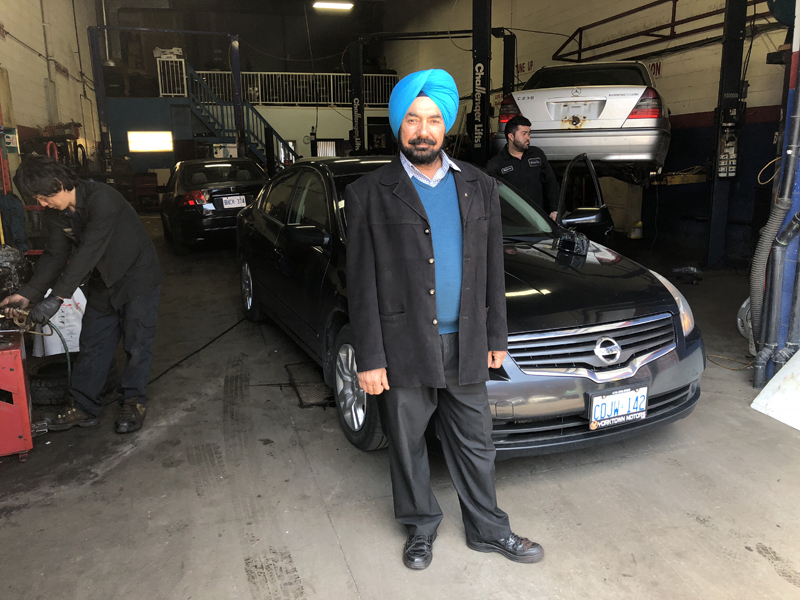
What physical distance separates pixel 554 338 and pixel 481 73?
690 centimetres

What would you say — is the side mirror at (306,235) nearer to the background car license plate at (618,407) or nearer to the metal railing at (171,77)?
the background car license plate at (618,407)

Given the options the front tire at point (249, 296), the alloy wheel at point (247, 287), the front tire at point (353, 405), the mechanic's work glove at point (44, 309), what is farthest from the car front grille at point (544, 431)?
the alloy wheel at point (247, 287)

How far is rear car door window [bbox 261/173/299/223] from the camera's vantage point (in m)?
4.55

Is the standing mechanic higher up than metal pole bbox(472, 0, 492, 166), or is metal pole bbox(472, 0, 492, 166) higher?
metal pole bbox(472, 0, 492, 166)

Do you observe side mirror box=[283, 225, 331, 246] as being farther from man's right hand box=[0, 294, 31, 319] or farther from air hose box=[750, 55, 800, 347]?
air hose box=[750, 55, 800, 347]

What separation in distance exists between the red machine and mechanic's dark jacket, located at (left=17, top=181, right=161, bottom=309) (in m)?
0.32

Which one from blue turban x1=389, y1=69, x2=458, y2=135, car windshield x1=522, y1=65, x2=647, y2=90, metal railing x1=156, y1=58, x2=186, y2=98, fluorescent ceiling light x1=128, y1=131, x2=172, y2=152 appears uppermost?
metal railing x1=156, y1=58, x2=186, y2=98

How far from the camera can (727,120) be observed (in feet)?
24.1

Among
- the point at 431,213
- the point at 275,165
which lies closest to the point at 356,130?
the point at 275,165

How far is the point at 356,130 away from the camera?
13.5m

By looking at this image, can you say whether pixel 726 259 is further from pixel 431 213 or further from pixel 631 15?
pixel 431 213

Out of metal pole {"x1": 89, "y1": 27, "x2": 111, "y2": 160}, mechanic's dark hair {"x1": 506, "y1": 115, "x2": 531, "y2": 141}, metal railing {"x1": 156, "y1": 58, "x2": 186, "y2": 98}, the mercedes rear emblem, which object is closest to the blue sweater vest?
the mercedes rear emblem

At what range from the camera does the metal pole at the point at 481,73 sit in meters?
8.62

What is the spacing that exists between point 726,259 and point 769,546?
660 cm
